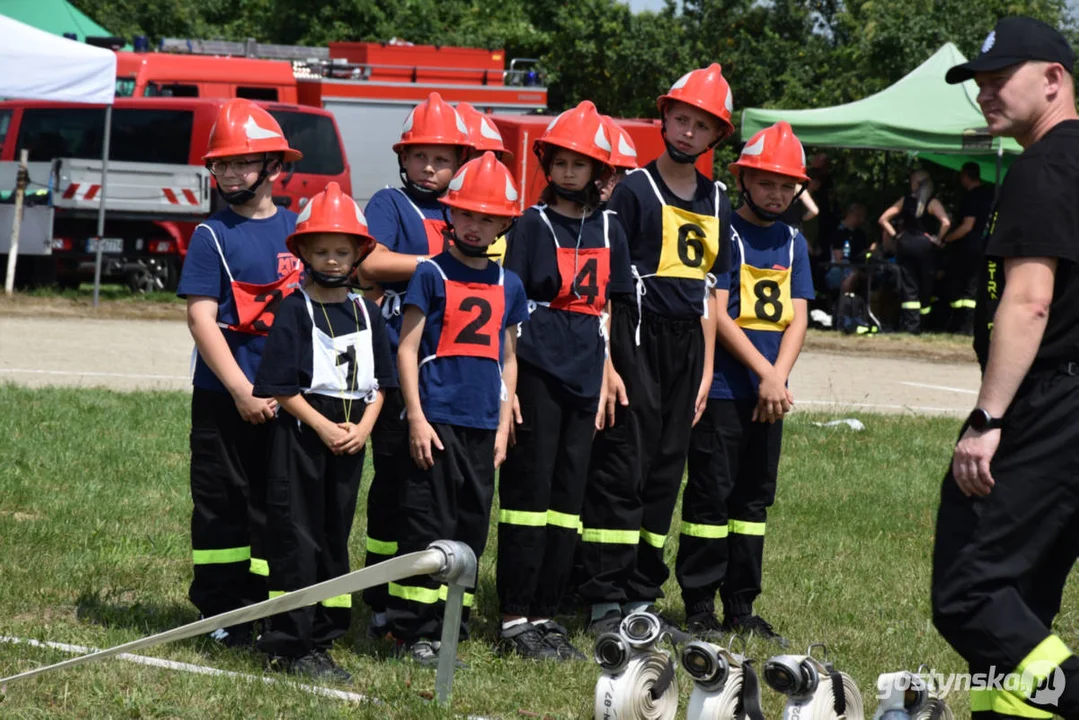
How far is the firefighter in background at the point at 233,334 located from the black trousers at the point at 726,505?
5.93ft

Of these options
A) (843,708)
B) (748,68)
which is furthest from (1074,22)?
(843,708)

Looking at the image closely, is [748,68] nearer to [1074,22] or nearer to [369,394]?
[1074,22]

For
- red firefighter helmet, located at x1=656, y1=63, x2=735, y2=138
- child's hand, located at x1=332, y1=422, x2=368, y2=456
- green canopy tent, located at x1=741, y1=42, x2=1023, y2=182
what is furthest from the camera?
green canopy tent, located at x1=741, y1=42, x2=1023, y2=182

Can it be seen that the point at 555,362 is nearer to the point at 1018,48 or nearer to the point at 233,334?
the point at 233,334

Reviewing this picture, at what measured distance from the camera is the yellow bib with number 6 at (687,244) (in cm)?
630

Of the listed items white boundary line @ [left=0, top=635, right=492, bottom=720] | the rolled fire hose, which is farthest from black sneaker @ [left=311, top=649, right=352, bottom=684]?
the rolled fire hose

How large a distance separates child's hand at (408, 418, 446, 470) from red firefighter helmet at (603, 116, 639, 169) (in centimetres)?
149

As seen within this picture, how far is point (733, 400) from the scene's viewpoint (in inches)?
254

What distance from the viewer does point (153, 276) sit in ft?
66.6

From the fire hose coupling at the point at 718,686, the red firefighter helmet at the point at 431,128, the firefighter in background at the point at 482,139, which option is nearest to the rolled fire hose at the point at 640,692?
the fire hose coupling at the point at 718,686

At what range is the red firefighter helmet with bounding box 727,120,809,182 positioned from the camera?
638 cm

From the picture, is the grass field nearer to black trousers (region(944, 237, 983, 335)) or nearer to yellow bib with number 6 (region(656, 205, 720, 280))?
yellow bib with number 6 (region(656, 205, 720, 280))

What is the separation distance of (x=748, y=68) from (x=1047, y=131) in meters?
29.1

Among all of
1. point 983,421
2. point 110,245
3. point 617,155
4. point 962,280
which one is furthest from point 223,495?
point 962,280
